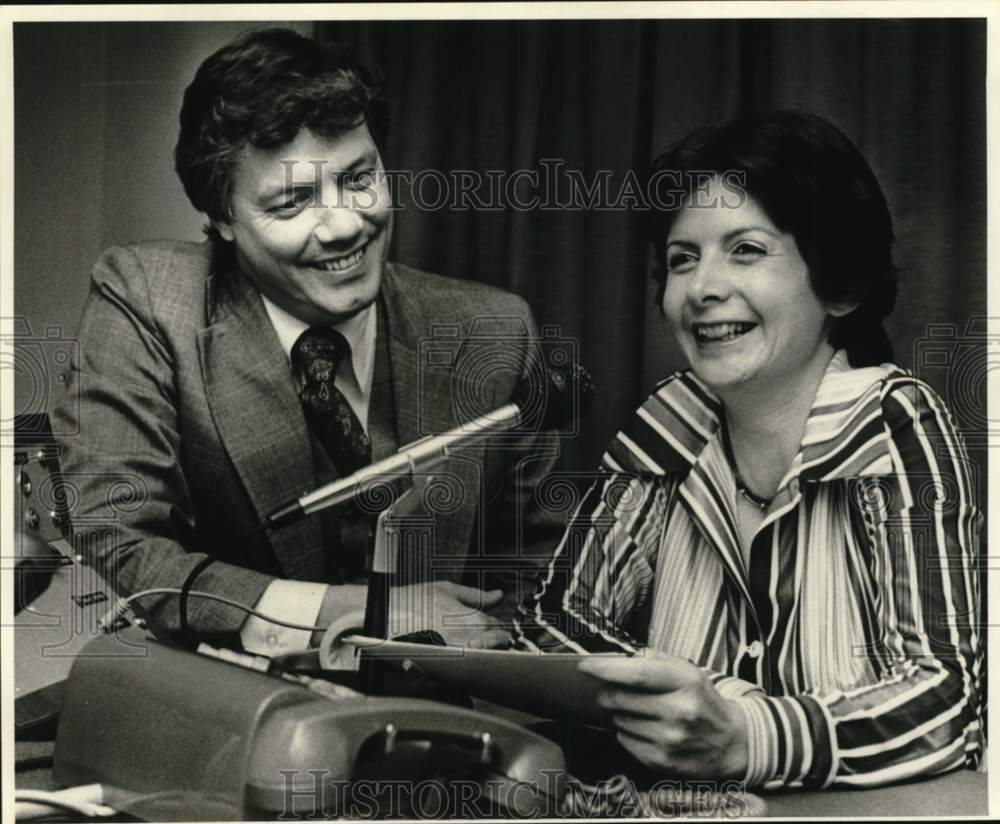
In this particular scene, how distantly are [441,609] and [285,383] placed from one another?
1.44ft

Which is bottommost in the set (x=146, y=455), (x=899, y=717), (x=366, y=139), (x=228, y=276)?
(x=899, y=717)

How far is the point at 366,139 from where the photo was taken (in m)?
2.17

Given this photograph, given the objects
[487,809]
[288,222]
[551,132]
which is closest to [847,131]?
[551,132]

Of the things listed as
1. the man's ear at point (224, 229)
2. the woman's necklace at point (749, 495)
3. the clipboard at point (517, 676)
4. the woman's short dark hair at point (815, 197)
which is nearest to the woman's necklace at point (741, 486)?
the woman's necklace at point (749, 495)

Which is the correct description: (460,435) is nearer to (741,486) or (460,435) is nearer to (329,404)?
(329,404)

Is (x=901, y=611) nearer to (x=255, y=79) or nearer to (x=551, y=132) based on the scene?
(x=551, y=132)

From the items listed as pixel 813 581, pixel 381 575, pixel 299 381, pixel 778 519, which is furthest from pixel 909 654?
pixel 299 381

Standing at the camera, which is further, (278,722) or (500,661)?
(500,661)

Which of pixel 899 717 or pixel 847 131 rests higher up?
pixel 847 131

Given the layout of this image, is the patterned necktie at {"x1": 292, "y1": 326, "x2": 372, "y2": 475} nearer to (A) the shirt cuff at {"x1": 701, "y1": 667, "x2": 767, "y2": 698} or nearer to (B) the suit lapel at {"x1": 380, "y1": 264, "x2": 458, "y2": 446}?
(B) the suit lapel at {"x1": 380, "y1": 264, "x2": 458, "y2": 446}

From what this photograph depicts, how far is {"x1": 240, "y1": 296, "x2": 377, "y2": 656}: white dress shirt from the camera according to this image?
2115mm

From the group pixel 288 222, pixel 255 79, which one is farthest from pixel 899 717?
pixel 255 79

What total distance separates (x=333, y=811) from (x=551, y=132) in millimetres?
1141

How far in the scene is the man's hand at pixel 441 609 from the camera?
2139 mm
